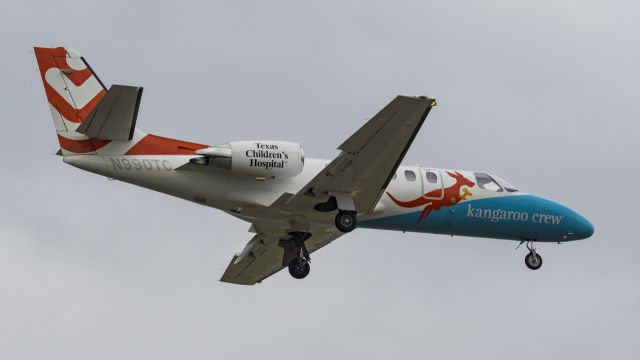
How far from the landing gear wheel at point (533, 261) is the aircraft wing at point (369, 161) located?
6.58m

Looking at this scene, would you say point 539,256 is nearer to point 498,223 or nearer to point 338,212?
point 498,223

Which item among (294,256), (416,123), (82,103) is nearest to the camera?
(416,123)

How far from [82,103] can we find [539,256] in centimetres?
1515

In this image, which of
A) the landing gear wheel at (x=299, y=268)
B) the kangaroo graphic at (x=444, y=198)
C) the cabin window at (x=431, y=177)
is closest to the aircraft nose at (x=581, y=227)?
the kangaroo graphic at (x=444, y=198)

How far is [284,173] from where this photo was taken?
35.4 meters

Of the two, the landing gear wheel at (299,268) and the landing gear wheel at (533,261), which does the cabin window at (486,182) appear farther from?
the landing gear wheel at (299,268)

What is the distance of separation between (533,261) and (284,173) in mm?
9728

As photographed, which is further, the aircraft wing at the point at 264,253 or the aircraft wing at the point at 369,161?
the aircraft wing at the point at 264,253

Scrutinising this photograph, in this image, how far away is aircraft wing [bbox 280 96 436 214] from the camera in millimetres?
32741

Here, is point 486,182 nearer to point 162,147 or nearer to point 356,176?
point 356,176

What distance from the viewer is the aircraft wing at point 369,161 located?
3274 cm

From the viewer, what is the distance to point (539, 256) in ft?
134

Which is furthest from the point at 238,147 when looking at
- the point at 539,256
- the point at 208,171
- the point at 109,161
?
the point at 539,256

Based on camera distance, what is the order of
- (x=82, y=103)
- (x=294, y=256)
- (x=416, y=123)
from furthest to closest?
(x=294, y=256)
(x=82, y=103)
(x=416, y=123)
